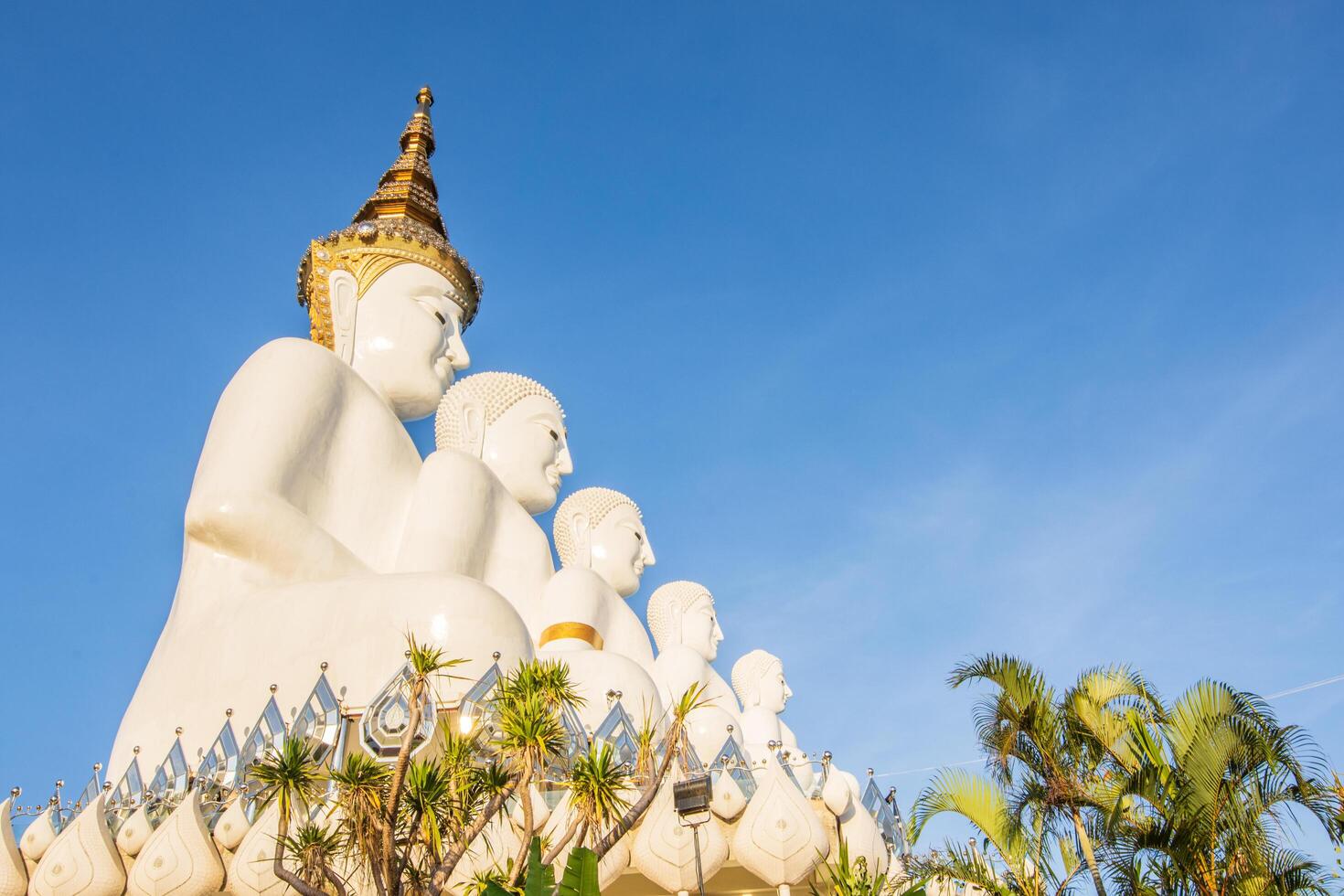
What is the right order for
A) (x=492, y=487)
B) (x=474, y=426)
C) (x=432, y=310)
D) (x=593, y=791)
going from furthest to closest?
(x=432, y=310) < (x=474, y=426) < (x=492, y=487) < (x=593, y=791)

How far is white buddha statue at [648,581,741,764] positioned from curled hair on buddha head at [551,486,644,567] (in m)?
1.63

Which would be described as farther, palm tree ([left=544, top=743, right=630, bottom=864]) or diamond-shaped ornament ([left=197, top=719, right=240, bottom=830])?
diamond-shaped ornament ([left=197, top=719, right=240, bottom=830])

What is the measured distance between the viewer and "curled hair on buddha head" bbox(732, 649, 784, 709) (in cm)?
1777

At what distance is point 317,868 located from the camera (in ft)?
27.3

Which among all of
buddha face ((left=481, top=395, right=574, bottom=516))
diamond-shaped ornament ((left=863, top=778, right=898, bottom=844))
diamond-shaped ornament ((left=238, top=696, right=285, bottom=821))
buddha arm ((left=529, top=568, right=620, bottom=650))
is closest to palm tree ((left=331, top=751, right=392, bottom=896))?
diamond-shaped ornament ((left=238, top=696, right=285, bottom=821))

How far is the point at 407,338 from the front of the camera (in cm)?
1652

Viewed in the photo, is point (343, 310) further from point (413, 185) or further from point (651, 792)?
point (651, 792)

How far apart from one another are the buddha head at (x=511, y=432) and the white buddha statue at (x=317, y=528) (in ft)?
1.42

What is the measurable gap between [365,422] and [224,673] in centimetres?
407

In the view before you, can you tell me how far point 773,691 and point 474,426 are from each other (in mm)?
5999

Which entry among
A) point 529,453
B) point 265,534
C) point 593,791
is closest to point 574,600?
point 529,453

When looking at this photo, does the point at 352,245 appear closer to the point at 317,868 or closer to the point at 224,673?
the point at 224,673

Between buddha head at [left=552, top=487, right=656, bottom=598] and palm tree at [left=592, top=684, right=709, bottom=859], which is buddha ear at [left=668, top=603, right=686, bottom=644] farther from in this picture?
palm tree at [left=592, top=684, right=709, bottom=859]

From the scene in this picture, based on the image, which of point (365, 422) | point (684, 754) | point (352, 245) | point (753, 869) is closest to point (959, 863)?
point (753, 869)
